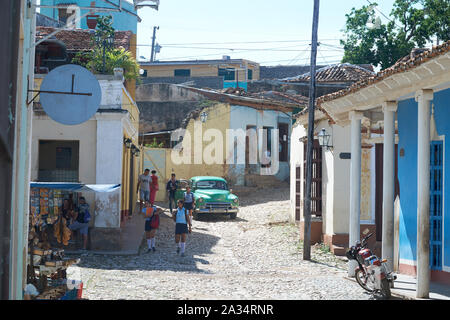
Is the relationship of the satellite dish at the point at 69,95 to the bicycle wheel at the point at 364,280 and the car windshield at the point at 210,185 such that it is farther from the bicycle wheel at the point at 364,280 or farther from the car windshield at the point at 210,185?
the car windshield at the point at 210,185

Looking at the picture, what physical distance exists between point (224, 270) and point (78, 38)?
46.0ft

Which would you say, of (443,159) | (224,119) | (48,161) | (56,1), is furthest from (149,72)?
(443,159)

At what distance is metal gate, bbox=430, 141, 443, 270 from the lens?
11.1 m

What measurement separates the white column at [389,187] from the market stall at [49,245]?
5696 millimetres

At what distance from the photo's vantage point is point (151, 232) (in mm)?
15344

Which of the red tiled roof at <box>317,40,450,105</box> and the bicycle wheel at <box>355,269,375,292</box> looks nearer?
the red tiled roof at <box>317,40,450,105</box>

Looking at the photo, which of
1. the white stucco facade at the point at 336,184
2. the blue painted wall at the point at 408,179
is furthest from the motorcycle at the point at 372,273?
the white stucco facade at the point at 336,184

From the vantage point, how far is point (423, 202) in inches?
388

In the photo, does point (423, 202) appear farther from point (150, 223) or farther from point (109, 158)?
point (109, 158)

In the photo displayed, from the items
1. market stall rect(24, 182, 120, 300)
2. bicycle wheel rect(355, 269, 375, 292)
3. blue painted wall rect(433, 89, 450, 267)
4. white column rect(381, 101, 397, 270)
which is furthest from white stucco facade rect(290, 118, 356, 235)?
market stall rect(24, 182, 120, 300)

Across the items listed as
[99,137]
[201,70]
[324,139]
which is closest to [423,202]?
[324,139]

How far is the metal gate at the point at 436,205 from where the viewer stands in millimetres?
11078

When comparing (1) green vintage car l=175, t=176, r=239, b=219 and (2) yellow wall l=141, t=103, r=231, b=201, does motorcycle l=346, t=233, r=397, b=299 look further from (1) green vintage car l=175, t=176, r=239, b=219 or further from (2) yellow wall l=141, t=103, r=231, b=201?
(2) yellow wall l=141, t=103, r=231, b=201

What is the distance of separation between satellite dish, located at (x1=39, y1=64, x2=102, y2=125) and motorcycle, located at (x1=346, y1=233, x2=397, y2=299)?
533 centimetres
